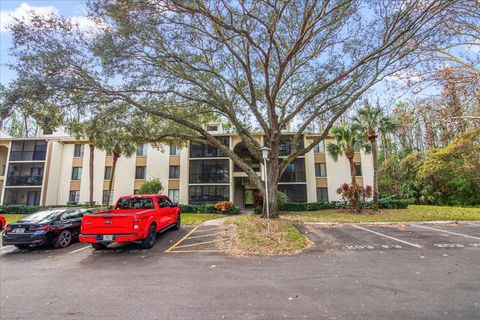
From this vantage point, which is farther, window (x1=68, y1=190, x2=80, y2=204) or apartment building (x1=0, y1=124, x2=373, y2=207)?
window (x1=68, y1=190, x2=80, y2=204)

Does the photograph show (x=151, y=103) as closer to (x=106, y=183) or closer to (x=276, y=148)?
(x=276, y=148)

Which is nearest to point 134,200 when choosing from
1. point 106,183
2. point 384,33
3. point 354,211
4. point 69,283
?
point 69,283

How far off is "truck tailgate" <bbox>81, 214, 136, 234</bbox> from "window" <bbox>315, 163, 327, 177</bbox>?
21704 millimetres

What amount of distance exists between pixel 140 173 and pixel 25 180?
11.9 m

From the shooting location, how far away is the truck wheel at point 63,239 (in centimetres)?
863

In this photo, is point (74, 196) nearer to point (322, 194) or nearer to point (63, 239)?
point (63, 239)

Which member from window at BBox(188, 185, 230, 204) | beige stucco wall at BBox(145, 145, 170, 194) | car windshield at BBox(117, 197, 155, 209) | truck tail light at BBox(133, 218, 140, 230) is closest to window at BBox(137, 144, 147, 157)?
beige stucco wall at BBox(145, 145, 170, 194)

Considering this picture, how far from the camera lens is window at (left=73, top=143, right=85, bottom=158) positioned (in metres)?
26.0

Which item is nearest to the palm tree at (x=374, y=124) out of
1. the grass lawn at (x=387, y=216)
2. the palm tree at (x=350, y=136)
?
the palm tree at (x=350, y=136)

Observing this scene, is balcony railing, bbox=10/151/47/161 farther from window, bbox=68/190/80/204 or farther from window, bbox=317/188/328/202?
window, bbox=317/188/328/202

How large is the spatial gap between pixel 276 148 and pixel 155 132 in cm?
865

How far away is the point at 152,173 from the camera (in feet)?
82.7

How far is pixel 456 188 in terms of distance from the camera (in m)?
25.2

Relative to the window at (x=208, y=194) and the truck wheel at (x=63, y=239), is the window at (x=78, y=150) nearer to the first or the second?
the window at (x=208, y=194)
